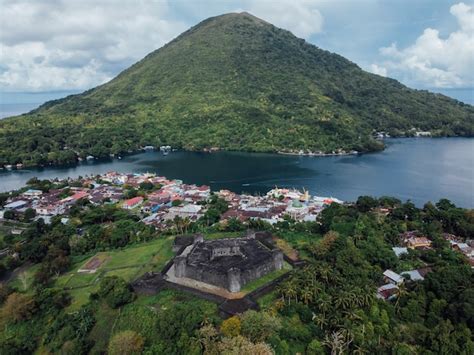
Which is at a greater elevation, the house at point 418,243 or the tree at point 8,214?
the house at point 418,243

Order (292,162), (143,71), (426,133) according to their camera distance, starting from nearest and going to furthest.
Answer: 1. (292,162)
2. (426,133)
3. (143,71)

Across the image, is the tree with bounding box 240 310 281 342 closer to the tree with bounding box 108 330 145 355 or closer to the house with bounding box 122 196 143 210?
the tree with bounding box 108 330 145 355

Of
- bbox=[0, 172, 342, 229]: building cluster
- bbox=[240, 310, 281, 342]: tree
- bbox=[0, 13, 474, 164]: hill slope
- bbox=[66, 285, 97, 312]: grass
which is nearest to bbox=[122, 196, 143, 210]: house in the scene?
bbox=[0, 172, 342, 229]: building cluster

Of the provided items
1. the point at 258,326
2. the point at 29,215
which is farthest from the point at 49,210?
the point at 258,326

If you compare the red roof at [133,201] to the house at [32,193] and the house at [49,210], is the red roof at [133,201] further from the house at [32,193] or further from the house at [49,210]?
the house at [32,193]

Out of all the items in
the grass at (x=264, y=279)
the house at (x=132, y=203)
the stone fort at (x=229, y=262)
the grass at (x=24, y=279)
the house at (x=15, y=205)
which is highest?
the stone fort at (x=229, y=262)

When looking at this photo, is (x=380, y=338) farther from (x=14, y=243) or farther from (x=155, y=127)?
(x=155, y=127)

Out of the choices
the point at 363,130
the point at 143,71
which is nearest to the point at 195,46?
the point at 143,71

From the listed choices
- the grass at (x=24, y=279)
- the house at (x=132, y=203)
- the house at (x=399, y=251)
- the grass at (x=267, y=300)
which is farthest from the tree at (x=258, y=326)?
the house at (x=132, y=203)
